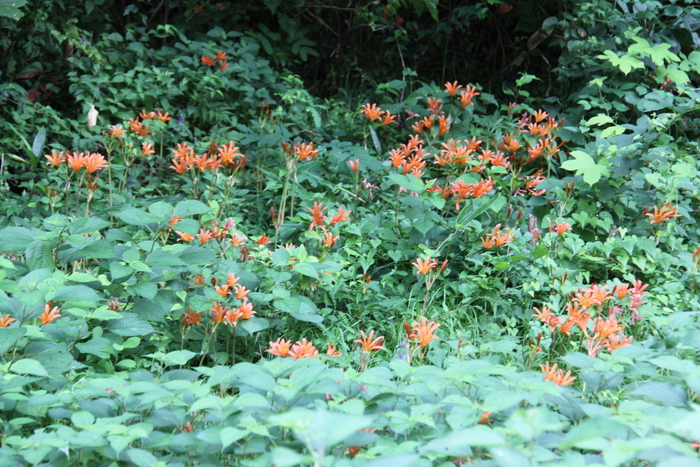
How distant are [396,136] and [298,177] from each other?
1.33 m

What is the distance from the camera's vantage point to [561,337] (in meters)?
2.38

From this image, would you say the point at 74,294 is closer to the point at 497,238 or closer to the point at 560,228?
the point at 497,238

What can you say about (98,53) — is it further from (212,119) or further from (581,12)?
(581,12)

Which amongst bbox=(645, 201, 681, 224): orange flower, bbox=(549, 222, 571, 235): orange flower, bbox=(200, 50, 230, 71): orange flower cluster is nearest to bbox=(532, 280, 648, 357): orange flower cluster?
bbox=(549, 222, 571, 235): orange flower

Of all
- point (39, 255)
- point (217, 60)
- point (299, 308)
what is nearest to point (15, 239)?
point (39, 255)

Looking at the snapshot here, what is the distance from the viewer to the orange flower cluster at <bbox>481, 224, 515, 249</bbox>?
2623mm

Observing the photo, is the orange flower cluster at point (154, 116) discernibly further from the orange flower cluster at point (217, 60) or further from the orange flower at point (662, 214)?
the orange flower at point (662, 214)

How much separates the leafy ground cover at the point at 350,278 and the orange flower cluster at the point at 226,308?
0.6 inches

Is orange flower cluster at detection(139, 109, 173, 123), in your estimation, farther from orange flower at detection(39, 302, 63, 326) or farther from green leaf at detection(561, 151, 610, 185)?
green leaf at detection(561, 151, 610, 185)

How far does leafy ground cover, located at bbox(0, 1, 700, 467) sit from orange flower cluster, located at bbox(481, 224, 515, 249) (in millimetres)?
12

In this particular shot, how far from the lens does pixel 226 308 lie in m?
2.22

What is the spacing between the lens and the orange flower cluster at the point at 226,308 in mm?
2180

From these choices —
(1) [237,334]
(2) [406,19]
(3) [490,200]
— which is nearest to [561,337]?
(3) [490,200]

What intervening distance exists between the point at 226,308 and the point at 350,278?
704mm
